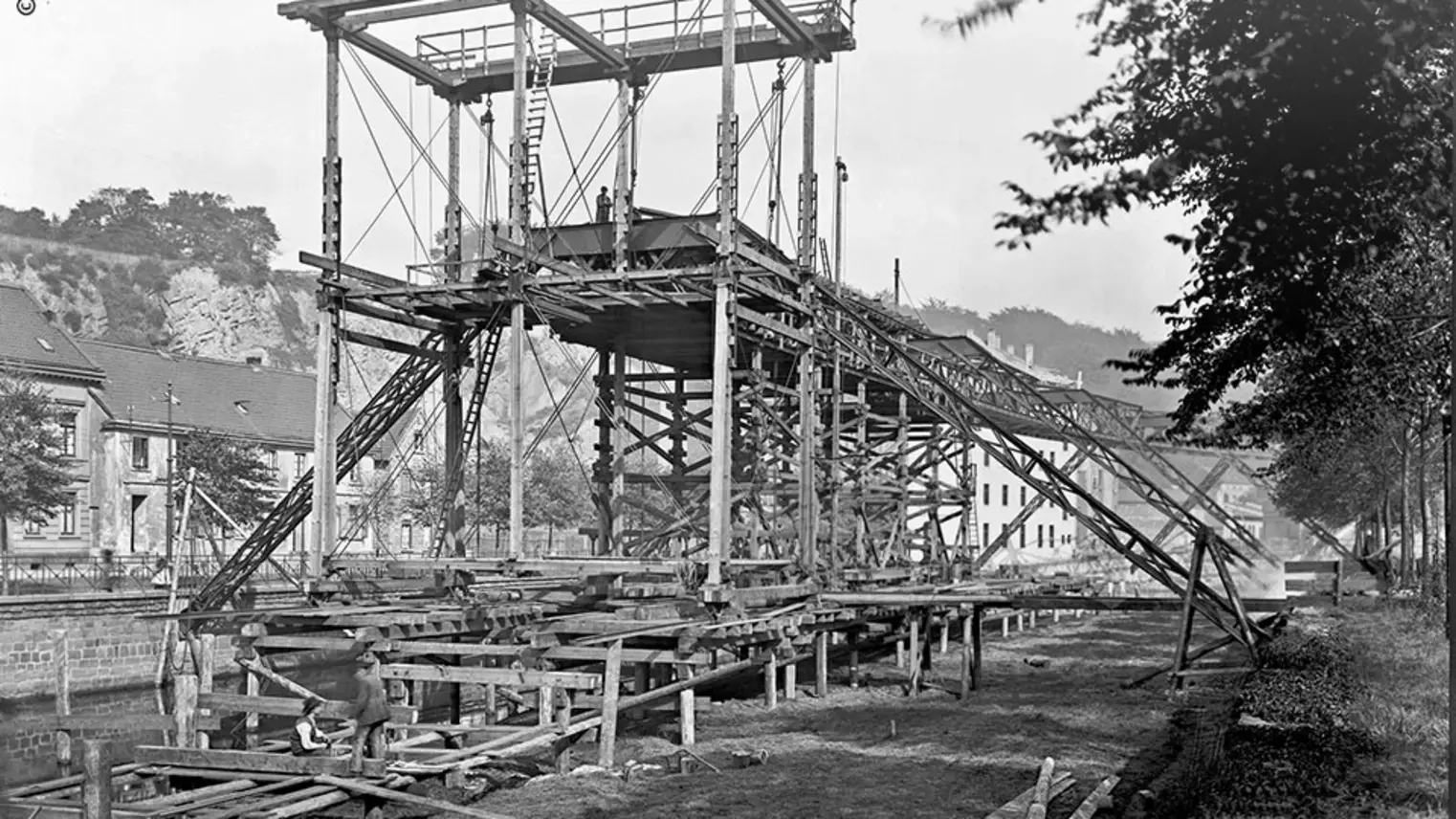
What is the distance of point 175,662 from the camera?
3192cm

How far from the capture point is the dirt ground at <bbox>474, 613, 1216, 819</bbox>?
604 inches

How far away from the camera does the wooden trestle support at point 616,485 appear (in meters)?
19.0

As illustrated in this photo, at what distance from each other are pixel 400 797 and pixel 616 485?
1585cm

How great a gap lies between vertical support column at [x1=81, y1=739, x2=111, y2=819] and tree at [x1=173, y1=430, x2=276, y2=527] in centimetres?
3644

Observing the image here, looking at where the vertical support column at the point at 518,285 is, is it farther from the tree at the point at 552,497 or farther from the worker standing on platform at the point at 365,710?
the tree at the point at 552,497

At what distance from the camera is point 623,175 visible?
87.1 feet

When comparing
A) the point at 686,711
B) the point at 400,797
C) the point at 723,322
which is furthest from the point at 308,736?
the point at 723,322

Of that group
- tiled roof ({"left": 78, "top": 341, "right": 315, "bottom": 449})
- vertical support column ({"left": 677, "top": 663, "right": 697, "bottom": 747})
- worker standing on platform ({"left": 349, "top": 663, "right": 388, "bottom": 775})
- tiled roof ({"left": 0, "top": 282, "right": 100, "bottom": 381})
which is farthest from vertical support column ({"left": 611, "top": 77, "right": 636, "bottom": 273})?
tiled roof ({"left": 78, "top": 341, "right": 315, "bottom": 449})

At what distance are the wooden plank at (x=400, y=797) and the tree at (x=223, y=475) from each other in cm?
3532

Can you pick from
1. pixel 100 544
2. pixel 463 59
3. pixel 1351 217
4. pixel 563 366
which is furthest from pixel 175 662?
pixel 563 366

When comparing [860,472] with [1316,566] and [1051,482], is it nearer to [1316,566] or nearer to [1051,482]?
[1051,482]

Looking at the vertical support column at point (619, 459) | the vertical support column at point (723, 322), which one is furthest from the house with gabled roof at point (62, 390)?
the vertical support column at point (723, 322)

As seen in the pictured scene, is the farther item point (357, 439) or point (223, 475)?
point (223, 475)

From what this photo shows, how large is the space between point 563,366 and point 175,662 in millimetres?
115500
